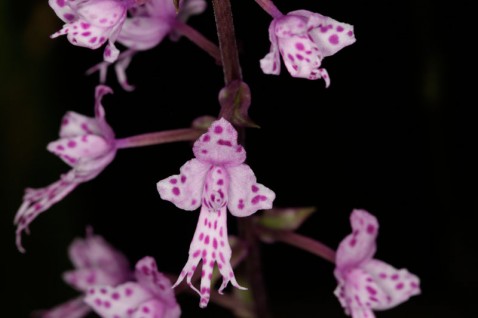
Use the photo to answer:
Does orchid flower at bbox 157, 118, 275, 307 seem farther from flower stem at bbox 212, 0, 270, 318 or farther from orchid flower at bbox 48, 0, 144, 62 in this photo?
orchid flower at bbox 48, 0, 144, 62

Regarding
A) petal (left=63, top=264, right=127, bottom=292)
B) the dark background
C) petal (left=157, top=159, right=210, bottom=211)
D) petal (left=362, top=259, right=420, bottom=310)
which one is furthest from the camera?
the dark background

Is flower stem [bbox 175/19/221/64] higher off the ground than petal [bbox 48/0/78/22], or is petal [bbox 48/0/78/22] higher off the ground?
petal [bbox 48/0/78/22]

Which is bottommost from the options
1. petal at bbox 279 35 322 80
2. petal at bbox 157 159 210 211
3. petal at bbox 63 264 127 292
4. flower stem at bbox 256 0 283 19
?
petal at bbox 63 264 127 292

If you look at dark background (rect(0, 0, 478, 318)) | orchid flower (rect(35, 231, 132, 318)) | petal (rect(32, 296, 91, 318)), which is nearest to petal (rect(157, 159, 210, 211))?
orchid flower (rect(35, 231, 132, 318))

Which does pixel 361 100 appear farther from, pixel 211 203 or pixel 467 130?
pixel 211 203

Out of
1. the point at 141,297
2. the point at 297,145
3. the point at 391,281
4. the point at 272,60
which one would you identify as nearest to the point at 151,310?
the point at 141,297

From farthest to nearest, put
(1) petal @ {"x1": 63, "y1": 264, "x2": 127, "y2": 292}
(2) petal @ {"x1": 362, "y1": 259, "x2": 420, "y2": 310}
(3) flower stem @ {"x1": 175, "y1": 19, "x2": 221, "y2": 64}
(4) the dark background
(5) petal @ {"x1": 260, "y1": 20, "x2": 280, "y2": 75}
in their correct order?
(4) the dark background < (1) petal @ {"x1": 63, "y1": 264, "x2": 127, "y2": 292} < (2) petal @ {"x1": 362, "y1": 259, "x2": 420, "y2": 310} < (3) flower stem @ {"x1": 175, "y1": 19, "x2": 221, "y2": 64} < (5) petal @ {"x1": 260, "y1": 20, "x2": 280, "y2": 75}

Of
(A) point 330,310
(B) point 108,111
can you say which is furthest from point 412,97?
(B) point 108,111

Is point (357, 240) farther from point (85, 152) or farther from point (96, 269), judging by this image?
point (96, 269)

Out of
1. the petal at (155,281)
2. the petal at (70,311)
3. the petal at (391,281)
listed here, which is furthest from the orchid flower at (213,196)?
the petal at (70,311)
